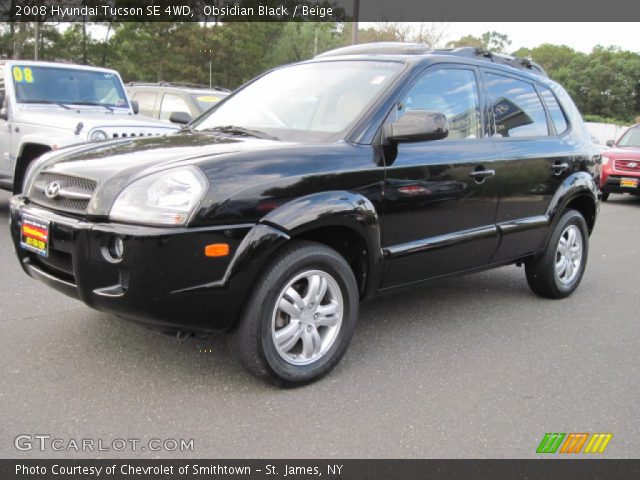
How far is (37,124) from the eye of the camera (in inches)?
282

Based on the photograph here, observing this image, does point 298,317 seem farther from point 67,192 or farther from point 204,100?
point 204,100

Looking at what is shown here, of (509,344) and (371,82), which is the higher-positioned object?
(371,82)

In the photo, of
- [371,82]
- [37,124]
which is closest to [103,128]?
[37,124]

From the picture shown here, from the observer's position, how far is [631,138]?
45.2ft

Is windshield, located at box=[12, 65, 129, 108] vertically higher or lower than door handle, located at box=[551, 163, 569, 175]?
higher

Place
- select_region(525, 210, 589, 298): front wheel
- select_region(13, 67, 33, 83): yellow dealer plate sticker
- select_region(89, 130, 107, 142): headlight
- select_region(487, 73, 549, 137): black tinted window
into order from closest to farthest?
select_region(487, 73, 549, 137): black tinted window → select_region(525, 210, 589, 298): front wheel → select_region(89, 130, 107, 142): headlight → select_region(13, 67, 33, 83): yellow dealer plate sticker

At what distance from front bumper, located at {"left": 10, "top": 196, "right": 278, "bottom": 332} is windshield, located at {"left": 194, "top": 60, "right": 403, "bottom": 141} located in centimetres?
104

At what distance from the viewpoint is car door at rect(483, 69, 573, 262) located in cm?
445

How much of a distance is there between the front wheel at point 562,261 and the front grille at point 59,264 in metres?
3.57

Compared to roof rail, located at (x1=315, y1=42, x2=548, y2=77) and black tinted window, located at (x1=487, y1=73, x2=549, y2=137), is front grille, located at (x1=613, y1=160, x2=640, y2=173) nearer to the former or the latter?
black tinted window, located at (x1=487, y1=73, x2=549, y2=137)

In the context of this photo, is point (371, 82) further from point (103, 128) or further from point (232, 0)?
point (232, 0)

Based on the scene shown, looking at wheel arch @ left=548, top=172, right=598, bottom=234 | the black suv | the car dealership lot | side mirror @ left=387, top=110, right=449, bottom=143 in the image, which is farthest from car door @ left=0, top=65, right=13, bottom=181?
wheel arch @ left=548, top=172, right=598, bottom=234

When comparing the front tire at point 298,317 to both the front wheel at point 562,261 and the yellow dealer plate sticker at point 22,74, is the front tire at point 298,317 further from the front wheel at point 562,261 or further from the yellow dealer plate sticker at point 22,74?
the yellow dealer plate sticker at point 22,74

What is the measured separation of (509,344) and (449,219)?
92 cm
